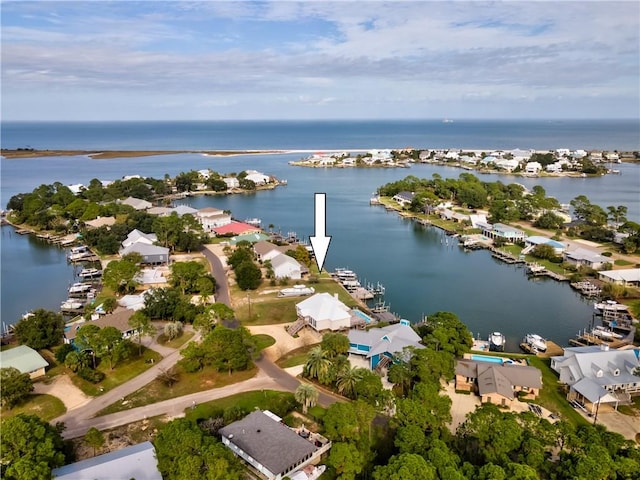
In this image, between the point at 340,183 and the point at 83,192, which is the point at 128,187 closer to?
the point at 83,192

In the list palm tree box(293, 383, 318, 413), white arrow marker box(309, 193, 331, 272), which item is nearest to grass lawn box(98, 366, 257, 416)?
palm tree box(293, 383, 318, 413)

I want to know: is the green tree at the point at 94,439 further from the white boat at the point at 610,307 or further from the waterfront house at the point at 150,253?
the white boat at the point at 610,307

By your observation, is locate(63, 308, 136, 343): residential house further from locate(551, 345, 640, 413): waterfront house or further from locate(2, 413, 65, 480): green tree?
locate(551, 345, 640, 413): waterfront house

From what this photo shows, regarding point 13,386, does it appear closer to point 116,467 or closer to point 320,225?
point 116,467

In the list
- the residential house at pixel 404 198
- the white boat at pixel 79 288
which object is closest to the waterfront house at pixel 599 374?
the white boat at pixel 79 288

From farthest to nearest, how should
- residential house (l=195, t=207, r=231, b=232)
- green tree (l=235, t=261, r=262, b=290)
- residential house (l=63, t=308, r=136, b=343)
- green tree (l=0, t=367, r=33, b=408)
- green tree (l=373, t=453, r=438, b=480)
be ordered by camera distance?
residential house (l=195, t=207, r=231, b=232) → green tree (l=235, t=261, r=262, b=290) → residential house (l=63, t=308, r=136, b=343) → green tree (l=0, t=367, r=33, b=408) → green tree (l=373, t=453, r=438, b=480)
